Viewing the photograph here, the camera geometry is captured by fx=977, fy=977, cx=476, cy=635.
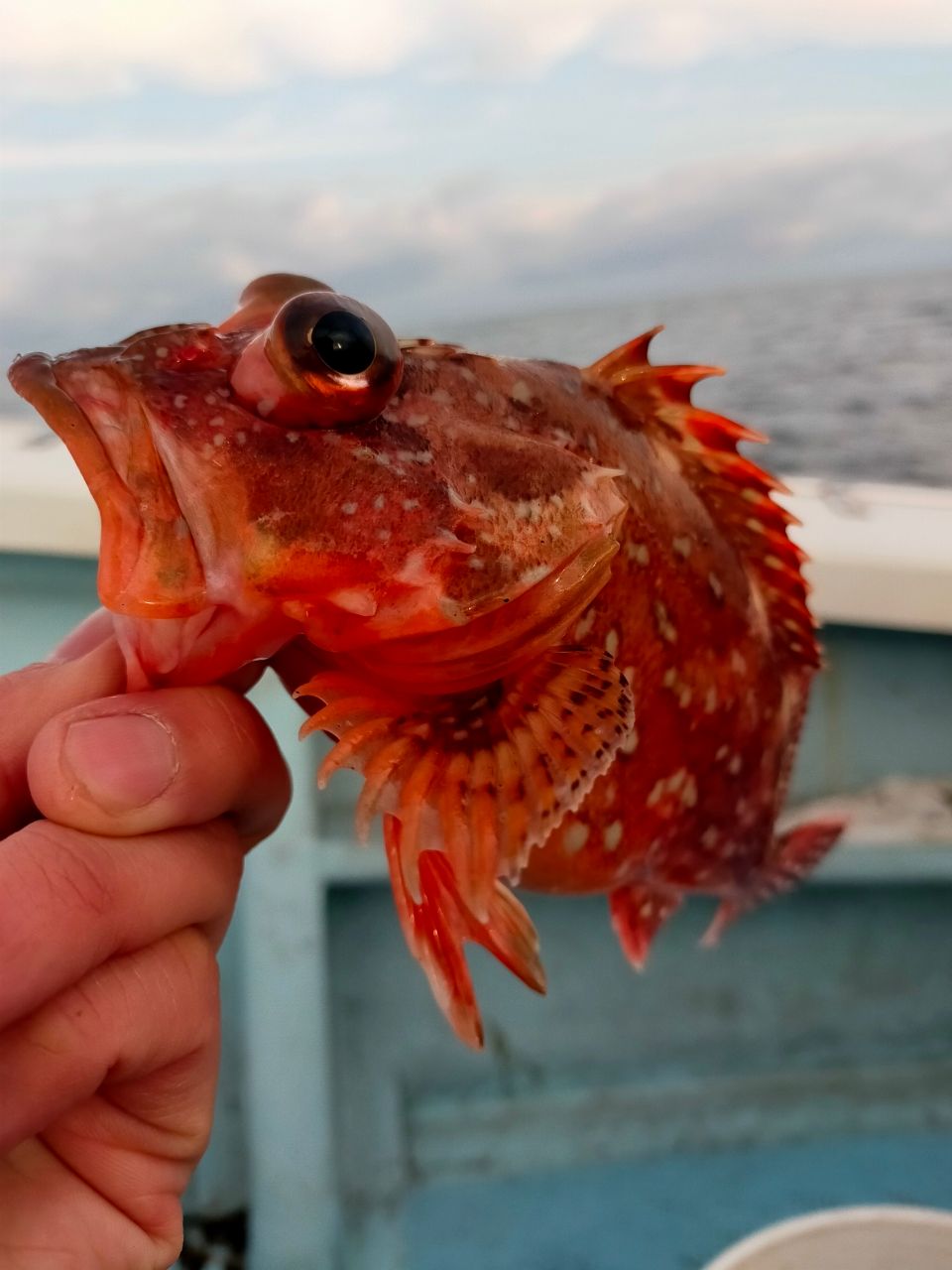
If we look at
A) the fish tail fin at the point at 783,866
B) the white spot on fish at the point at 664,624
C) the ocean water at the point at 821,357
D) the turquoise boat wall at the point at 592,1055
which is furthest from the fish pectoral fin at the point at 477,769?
the ocean water at the point at 821,357

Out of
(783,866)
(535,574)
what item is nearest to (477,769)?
(535,574)

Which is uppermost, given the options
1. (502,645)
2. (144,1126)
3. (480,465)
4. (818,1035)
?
(480,465)

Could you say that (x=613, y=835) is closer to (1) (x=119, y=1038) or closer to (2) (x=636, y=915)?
(2) (x=636, y=915)

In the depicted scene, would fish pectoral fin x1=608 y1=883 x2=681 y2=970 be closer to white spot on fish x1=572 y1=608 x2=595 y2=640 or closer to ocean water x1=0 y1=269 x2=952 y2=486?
white spot on fish x1=572 y1=608 x2=595 y2=640

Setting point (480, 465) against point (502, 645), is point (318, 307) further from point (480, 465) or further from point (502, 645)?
point (502, 645)

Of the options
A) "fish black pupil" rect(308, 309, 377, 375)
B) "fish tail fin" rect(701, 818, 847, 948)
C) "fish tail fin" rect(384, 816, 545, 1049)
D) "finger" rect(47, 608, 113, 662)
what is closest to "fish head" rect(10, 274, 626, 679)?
"fish black pupil" rect(308, 309, 377, 375)

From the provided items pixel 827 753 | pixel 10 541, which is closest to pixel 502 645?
pixel 10 541
